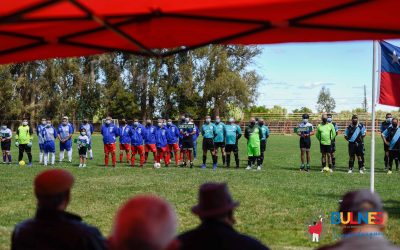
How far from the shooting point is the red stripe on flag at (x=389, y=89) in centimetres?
856

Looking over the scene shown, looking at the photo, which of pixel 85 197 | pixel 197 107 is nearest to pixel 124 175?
pixel 85 197

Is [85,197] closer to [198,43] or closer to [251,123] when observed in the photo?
[198,43]

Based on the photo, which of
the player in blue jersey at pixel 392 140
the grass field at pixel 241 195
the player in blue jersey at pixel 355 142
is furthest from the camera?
the player in blue jersey at pixel 392 140

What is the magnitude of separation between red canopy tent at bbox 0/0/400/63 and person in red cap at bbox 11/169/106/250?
3.55ft

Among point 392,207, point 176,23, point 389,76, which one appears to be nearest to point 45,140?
point 392,207

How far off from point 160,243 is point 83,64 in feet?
230

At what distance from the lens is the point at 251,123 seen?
21047 mm

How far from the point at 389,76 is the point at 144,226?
7.39 metres

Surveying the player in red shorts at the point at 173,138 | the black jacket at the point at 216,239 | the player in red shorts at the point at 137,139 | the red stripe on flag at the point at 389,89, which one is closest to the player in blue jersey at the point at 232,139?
the player in red shorts at the point at 173,138

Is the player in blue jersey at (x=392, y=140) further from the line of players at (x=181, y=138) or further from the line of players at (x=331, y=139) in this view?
the line of players at (x=181, y=138)

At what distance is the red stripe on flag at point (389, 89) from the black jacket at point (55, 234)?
609 centimetres

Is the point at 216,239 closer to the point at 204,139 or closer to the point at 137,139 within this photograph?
the point at 204,139

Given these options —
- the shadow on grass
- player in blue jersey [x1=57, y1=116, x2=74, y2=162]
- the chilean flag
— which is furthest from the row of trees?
the chilean flag

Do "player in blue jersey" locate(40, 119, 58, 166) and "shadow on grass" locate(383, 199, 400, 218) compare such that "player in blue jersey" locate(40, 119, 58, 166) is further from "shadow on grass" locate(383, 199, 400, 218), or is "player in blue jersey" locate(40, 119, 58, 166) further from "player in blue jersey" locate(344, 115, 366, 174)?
"shadow on grass" locate(383, 199, 400, 218)
